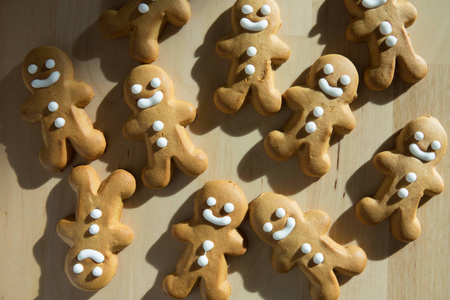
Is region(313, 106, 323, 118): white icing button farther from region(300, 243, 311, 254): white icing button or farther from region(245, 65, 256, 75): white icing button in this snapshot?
region(300, 243, 311, 254): white icing button

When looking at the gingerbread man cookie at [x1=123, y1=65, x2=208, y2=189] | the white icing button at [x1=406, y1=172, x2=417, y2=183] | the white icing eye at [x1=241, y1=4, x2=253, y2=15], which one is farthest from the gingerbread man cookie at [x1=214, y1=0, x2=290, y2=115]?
the white icing button at [x1=406, y1=172, x2=417, y2=183]

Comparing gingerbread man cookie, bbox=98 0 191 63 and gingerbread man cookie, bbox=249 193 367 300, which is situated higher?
gingerbread man cookie, bbox=98 0 191 63

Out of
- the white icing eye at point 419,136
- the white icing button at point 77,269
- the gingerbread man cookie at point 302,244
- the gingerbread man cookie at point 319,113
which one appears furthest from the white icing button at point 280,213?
the white icing button at point 77,269

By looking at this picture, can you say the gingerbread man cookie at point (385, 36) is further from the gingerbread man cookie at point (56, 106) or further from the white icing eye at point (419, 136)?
the gingerbread man cookie at point (56, 106)

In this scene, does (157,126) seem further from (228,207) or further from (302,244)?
(302,244)

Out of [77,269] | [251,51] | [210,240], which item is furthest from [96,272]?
[251,51]

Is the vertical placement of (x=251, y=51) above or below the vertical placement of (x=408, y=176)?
above

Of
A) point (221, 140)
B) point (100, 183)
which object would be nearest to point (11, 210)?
point (100, 183)
